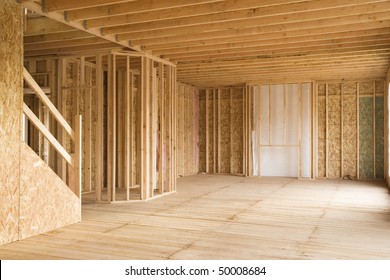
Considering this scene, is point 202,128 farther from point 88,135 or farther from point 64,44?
point 64,44

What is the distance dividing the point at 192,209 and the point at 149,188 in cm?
150

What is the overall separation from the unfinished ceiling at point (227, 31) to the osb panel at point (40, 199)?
207 centimetres

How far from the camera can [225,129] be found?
13.5m

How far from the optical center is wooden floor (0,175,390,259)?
4.15 meters

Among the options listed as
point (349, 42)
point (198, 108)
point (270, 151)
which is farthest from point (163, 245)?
point (198, 108)

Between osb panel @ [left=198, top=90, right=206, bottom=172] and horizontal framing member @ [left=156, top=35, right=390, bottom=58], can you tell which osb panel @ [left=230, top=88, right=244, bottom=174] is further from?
horizontal framing member @ [left=156, top=35, right=390, bottom=58]

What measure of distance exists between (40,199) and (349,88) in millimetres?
9698

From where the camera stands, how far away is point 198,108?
45.4ft

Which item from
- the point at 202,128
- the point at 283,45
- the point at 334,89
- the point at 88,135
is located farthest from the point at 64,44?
the point at 334,89

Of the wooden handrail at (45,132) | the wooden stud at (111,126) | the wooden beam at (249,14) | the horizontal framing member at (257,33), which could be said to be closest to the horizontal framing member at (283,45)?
the horizontal framing member at (257,33)

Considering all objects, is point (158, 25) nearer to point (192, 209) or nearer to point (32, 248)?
point (192, 209)

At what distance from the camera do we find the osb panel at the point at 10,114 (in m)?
4.54

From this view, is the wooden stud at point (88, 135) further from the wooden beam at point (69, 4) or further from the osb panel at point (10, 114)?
the osb panel at point (10, 114)

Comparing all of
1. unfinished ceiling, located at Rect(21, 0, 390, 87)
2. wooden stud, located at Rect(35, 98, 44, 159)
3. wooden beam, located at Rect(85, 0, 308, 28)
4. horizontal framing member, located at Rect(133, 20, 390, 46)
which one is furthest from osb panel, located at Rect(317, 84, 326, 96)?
wooden stud, located at Rect(35, 98, 44, 159)
